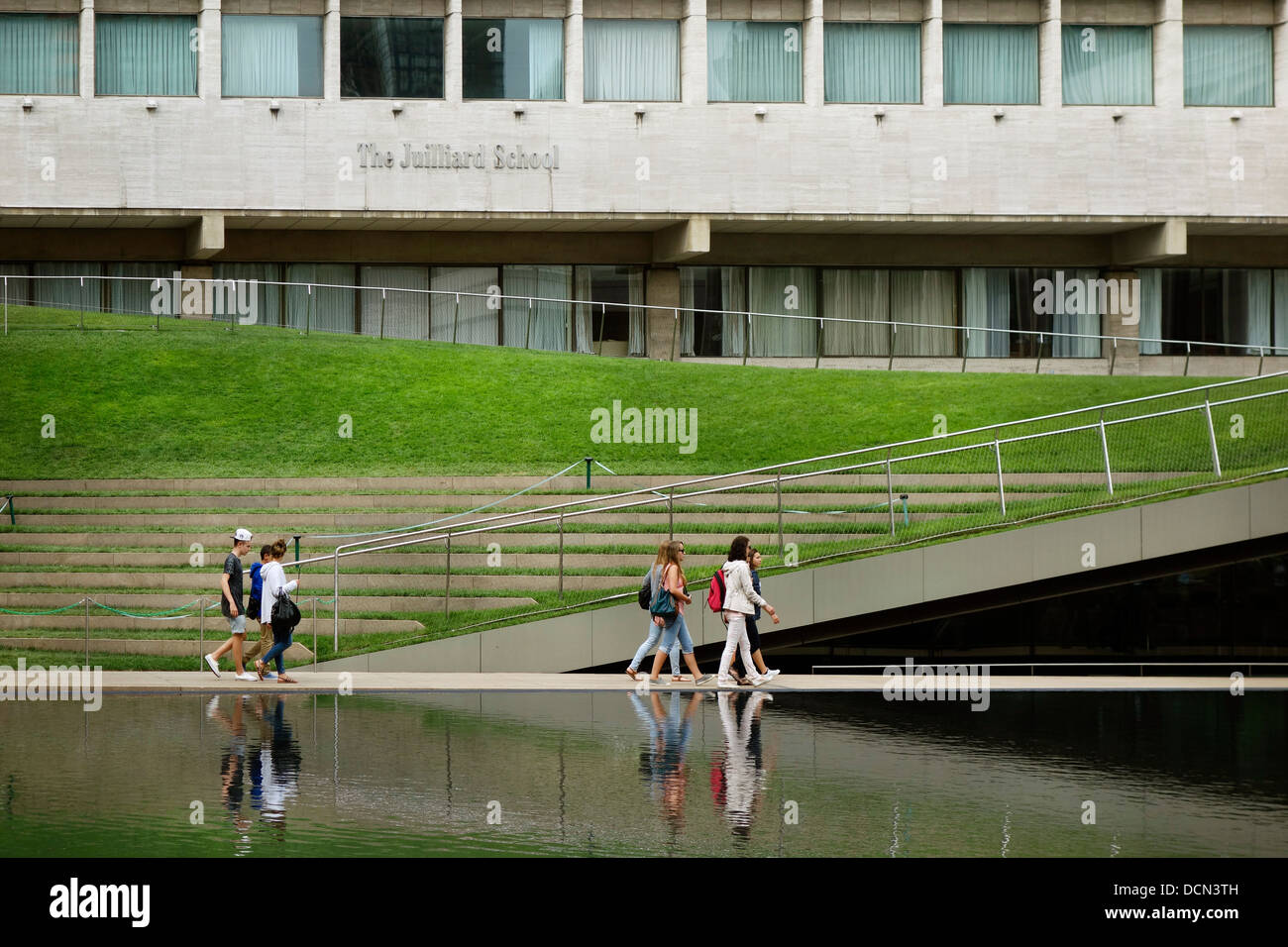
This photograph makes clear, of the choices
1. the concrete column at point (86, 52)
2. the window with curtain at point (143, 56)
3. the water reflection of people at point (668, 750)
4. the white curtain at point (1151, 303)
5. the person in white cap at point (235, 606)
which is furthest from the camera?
the white curtain at point (1151, 303)

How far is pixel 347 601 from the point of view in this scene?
61.1 ft

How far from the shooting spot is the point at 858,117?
3397 centimetres

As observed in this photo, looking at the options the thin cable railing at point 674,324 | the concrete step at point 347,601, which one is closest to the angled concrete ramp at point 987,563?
the concrete step at point 347,601

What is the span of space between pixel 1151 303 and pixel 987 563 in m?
20.9

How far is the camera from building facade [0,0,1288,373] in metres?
33.0

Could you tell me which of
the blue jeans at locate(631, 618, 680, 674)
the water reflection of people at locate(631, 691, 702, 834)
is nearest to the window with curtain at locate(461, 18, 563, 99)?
the blue jeans at locate(631, 618, 680, 674)

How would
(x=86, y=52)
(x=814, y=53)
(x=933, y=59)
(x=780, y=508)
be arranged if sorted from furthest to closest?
(x=933, y=59) → (x=814, y=53) → (x=86, y=52) → (x=780, y=508)

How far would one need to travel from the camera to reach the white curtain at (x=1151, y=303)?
36750 millimetres

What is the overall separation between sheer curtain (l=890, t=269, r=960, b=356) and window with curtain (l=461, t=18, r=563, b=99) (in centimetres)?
929

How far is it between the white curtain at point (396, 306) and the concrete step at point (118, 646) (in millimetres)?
17291

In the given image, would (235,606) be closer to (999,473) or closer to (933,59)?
(999,473)

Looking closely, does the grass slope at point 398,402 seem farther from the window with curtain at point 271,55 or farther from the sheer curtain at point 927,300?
the sheer curtain at point 927,300

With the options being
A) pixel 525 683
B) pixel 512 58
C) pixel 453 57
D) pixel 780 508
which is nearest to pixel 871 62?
pixel 512 58
